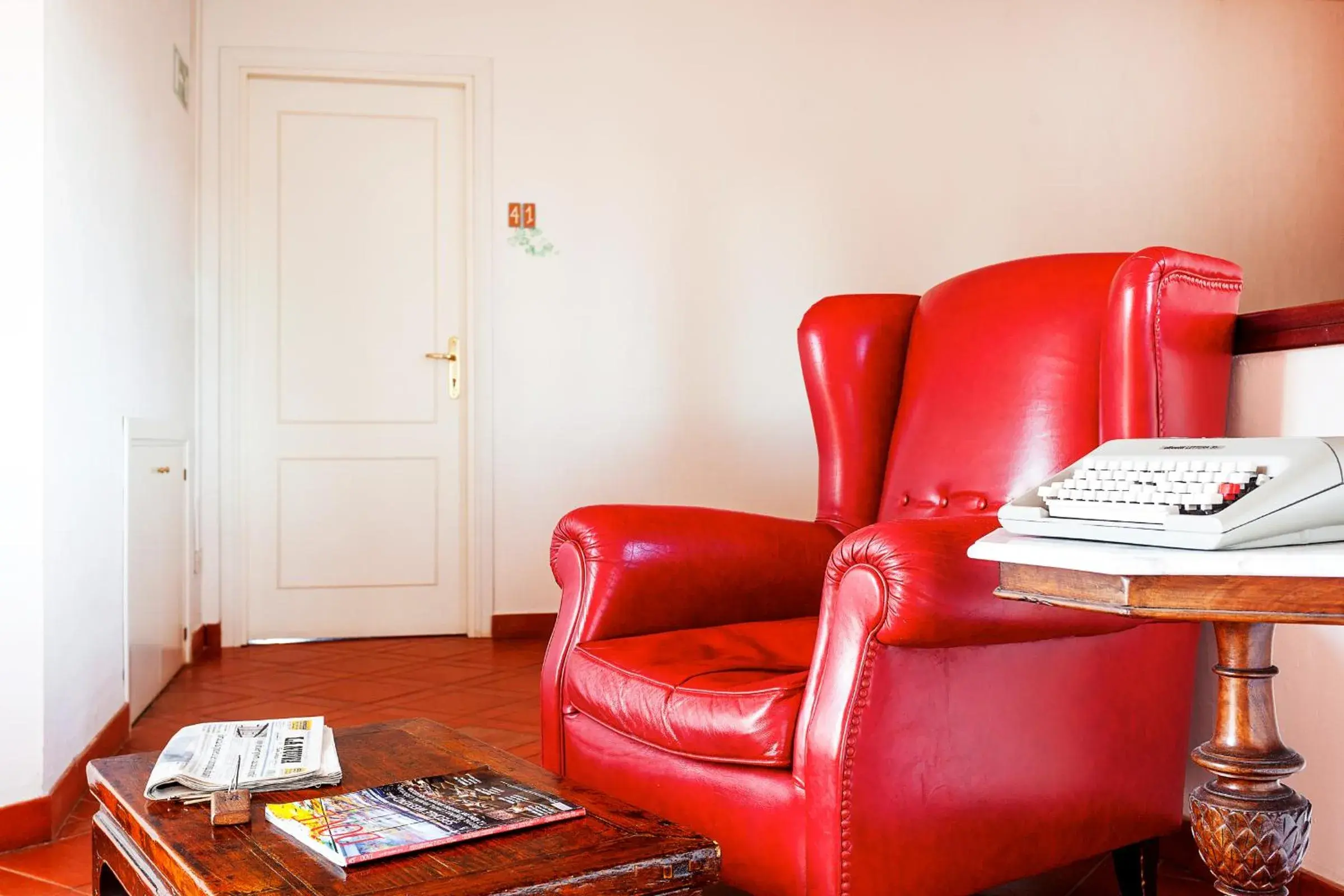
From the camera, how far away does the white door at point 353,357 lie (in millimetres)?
4270

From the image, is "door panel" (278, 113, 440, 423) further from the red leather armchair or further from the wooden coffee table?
the wooden coffee table

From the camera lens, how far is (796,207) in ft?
14.9

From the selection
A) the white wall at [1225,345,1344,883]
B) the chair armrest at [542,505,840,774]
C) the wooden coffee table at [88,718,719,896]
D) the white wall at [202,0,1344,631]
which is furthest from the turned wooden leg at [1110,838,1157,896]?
the white wall at [202,0,1344,631]

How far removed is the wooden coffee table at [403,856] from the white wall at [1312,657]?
1.14 metres

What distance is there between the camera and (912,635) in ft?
4.50

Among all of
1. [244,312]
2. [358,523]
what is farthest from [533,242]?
[358,523]

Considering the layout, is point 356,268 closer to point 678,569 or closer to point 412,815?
point 678,569

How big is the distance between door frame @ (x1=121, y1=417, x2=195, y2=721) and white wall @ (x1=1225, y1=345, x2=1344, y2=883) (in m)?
2.52

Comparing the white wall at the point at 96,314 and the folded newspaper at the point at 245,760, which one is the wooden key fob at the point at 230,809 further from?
the white wall at the point at 96,314

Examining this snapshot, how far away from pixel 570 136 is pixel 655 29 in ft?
1.78

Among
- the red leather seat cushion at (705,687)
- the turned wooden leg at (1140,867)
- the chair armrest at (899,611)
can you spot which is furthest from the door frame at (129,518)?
the turned wooden leg at (1140,867)

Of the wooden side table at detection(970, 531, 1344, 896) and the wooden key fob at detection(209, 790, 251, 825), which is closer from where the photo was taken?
the wooden side table at detection(970, 531, 1344, 896)

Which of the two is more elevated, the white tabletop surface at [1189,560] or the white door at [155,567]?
the white tabletop surface at [1189,560]

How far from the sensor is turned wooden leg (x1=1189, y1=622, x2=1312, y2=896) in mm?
1070
